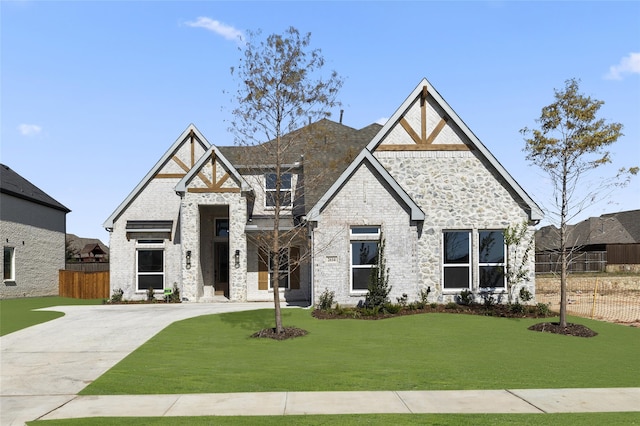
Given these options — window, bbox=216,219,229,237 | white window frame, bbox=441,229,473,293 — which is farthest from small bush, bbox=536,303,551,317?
window, bbox=216,219,229,237

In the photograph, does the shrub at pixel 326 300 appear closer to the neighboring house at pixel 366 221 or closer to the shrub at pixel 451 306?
the neighboring house at pixel 366 221

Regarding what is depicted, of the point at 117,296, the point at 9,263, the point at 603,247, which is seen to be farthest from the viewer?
the point at 603,247

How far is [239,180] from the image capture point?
2612cm

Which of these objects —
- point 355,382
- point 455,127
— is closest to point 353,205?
point 455,127

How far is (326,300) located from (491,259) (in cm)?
741

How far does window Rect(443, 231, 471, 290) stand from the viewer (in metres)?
23.3

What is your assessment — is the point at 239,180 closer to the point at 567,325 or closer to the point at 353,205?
the point at 353,205

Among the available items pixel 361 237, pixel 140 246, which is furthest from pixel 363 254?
pixel 140 246

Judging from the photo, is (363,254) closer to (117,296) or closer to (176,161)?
(176,161)

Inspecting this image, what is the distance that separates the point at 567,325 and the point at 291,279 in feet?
45.6

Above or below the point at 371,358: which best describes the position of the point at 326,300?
above

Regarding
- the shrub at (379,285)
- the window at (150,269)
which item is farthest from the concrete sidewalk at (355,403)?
the window at (150,269)

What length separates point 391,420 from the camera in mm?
8023

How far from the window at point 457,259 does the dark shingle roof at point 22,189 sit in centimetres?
2645
